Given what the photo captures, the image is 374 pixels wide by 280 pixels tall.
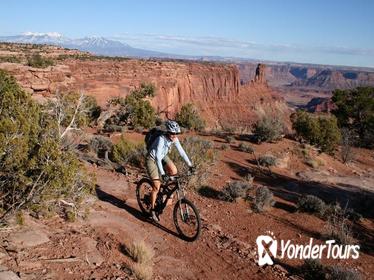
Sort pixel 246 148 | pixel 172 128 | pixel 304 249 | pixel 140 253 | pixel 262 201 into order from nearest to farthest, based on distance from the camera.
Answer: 1. pixel 140 253
2. pixel 172 128
3. pixel 304 249
4. pixel 262 201
5. pixel 246 148

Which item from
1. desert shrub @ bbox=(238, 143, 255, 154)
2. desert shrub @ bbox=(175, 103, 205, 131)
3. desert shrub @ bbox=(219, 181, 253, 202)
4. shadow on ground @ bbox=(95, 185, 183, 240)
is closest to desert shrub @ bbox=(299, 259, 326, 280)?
shadow on ground @ bbox=(95, 185, 183, 240)

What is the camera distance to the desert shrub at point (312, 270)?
21.9ft

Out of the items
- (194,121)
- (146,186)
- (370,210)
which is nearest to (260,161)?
(370,210)

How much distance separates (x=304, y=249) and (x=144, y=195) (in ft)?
10.9

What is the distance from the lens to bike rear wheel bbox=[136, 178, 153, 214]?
7.09 metres

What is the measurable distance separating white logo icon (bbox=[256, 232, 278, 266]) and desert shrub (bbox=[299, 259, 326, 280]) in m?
0.56

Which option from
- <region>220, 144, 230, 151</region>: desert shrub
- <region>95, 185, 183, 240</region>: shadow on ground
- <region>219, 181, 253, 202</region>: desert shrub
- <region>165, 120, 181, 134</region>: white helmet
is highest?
<region>165, 120, 181, 134</region>: white helmet

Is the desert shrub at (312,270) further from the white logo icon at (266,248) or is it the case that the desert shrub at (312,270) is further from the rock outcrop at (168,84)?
the rock outcrop at (168,84)

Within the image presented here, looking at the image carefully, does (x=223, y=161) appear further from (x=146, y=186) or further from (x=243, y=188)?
(x=146, y=186)

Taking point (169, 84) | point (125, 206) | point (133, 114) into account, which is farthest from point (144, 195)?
point (169, 84)

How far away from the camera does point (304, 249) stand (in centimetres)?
802

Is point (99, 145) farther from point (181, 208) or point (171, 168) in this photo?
point (181, 208)

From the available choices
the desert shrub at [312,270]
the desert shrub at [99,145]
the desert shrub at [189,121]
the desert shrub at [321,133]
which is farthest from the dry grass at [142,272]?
the desert shrub at [189,121]

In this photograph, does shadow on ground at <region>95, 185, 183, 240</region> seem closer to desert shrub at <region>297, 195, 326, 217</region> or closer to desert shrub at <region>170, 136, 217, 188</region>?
desert shrub at <region>170, 136, 217, 188</region>
